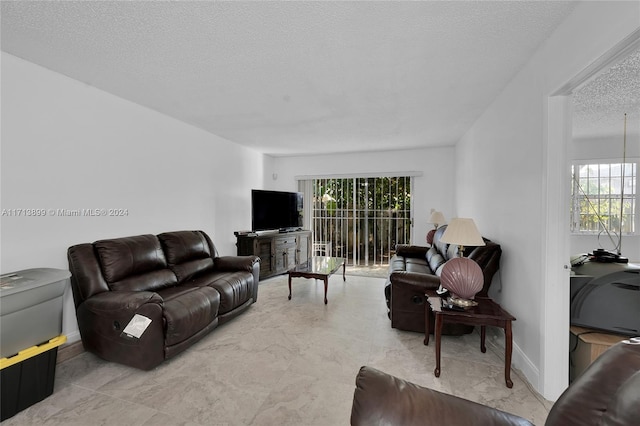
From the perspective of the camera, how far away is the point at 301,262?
5395 mm

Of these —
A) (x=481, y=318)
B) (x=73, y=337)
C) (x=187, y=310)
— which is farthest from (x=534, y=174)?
(x=73, y=337)

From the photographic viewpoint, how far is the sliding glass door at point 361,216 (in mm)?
5512

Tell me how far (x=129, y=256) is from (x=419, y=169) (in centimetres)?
477

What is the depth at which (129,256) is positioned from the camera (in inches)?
103

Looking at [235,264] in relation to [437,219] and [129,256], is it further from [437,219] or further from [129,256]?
[437,219]

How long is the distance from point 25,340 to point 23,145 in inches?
59.5

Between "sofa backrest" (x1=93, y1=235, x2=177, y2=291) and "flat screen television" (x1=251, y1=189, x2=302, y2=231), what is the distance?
184 centimetres

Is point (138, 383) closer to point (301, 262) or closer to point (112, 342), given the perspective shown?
point (112, 342)

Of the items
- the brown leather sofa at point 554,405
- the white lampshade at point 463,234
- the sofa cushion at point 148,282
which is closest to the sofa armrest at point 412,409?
the brown leather sofa at point 554,405

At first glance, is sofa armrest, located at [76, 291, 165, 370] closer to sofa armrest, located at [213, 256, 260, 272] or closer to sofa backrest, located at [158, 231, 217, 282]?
sofa backrest, located at [158, 231, 217, 282]

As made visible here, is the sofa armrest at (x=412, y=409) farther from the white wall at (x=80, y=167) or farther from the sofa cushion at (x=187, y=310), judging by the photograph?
the white wall at (x=80, y=167)

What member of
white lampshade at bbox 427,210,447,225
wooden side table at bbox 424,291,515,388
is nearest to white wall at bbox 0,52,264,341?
wooden side table at bbox 424,291,515,388

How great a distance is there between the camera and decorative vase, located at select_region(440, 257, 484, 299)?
2062mm

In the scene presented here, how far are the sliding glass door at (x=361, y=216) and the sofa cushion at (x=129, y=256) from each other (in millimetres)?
3560
